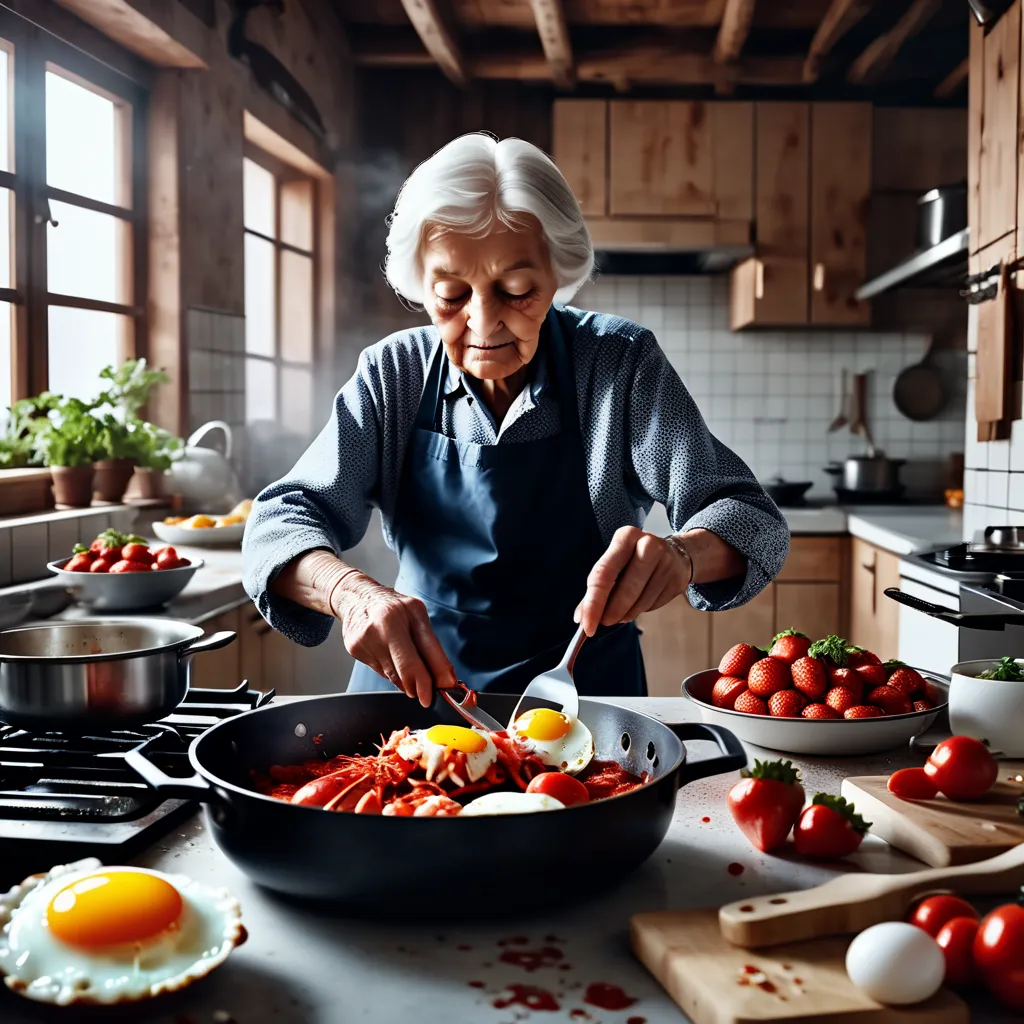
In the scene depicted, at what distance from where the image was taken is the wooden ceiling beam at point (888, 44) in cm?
385

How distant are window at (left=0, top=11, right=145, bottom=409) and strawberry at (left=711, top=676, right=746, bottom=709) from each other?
90.4 inches

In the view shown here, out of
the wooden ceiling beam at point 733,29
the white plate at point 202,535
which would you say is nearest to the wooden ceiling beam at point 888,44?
the wooden ceiling beam at point 733,29

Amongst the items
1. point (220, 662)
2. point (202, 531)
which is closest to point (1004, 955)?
point (220, 662)

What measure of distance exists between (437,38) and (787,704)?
3.76 m

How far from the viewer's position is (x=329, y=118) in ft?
15.2

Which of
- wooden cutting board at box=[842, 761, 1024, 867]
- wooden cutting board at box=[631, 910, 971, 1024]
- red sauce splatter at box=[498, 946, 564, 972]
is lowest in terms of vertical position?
red sauce splatter at box=[498, 946, 564, 972]

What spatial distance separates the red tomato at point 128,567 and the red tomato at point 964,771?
168 cm

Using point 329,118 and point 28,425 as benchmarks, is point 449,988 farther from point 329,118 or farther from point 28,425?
point 329,118

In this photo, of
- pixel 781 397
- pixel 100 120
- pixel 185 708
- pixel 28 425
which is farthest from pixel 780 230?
pixel 185 708

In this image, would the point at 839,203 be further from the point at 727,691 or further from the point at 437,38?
the point at 727,691

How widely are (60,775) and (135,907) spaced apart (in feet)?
1.18

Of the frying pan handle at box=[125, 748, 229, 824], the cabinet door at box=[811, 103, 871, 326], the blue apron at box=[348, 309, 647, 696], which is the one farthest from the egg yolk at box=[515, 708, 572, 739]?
the cabinet door at box=[811, 103, 871, 326]

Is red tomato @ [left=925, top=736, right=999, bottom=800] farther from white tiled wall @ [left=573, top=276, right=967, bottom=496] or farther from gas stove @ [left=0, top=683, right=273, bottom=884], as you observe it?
white tiled wall @ [left=573, top=276, right=967, bottom=496]

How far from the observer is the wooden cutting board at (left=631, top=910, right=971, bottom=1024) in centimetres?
63
